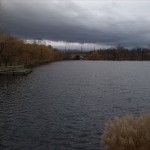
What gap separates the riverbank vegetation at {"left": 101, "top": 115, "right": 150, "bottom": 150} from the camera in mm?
8428

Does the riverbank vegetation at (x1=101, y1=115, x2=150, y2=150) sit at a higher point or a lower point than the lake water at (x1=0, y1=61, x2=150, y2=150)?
higher

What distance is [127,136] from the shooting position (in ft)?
27.9

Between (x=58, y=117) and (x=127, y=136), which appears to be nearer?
(x=127, y=136)

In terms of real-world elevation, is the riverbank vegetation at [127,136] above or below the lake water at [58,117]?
above

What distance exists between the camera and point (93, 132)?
19.6 metres

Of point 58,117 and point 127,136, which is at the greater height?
point 127,136

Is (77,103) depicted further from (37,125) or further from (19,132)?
(19,132)

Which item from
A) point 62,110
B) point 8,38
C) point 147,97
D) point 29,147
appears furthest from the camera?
point 8,38

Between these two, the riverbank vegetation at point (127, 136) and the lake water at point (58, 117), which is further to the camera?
the lake water at point (58, 117)

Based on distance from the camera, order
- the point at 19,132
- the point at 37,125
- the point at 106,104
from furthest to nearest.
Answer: the point at 106,104 → the point at 37,125 → the point at 19,132

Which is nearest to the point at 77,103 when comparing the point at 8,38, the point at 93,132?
the point at 93,132

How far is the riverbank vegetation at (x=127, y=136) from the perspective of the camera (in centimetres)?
843

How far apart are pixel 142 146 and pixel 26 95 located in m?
28.3

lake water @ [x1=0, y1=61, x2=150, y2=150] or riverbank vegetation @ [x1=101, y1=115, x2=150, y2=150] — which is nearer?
riverbank vegetation @ [x1=101, y1=115, x2=150, y2=150]
